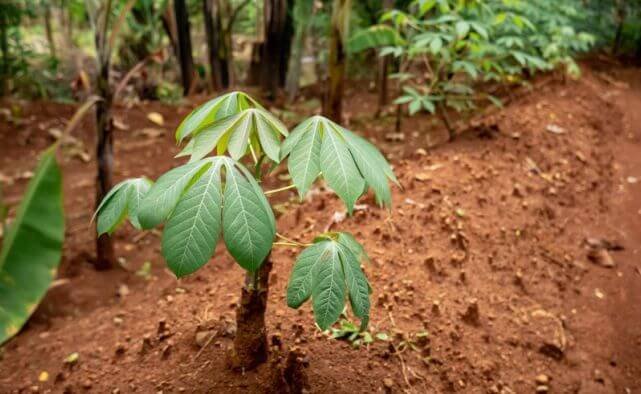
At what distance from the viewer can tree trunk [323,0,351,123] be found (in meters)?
3.24

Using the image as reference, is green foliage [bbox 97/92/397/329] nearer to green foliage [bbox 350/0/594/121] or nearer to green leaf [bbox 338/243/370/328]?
green leaf [bbox 338/243/370/328]

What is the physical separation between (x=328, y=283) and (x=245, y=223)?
276 millimetres

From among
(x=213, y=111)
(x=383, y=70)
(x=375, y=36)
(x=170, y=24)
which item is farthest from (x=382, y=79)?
(x=213, y=111)

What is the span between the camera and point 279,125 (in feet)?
3.88

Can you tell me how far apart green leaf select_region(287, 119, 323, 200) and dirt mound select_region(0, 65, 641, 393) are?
739mm

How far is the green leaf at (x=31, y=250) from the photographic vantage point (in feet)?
2.31

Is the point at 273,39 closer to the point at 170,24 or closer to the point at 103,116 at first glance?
the point at 170,24

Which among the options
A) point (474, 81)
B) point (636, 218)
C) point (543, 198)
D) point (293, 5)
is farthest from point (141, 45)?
point (636, 218)

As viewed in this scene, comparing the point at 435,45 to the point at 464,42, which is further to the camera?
the point at 464,42

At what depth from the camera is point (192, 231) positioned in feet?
3.09

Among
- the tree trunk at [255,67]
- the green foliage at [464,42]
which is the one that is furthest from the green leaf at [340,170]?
the tree trunk at [255,67]

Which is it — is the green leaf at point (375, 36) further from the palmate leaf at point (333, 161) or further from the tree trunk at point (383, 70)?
the palmate leaf at point (333, 161)

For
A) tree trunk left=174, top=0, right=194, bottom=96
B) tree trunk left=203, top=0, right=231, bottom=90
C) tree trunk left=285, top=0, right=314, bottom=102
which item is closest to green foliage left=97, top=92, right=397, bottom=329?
tree trunk left=285, top=0, right=314, bottom=102

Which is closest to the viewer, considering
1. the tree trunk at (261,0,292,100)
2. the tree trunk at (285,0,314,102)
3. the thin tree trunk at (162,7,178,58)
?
the tree trunk at (285,0,314,102)
